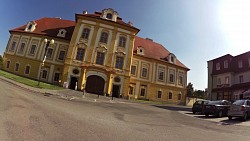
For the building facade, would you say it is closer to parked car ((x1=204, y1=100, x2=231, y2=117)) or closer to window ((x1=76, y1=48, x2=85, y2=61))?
parked car ((x1=204, y1=100, x2=231, y2=117))

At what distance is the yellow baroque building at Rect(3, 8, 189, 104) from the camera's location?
3397 centimetres

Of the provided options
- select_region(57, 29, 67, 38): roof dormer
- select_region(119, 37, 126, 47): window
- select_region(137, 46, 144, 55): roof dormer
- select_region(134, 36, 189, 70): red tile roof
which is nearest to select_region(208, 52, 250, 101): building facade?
select_region(134, 36, 189, 70): red tile roof

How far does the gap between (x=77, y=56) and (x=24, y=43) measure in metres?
13.3

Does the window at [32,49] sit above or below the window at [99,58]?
above

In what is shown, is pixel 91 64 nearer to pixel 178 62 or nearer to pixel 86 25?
pixel 86 25

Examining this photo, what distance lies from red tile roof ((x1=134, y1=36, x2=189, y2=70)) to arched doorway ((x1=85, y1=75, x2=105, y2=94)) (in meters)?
12.1

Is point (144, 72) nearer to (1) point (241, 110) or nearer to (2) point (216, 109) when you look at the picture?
(2) point (216, 109)

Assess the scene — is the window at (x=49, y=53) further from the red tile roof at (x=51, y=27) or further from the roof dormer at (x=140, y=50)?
the roof dormer at (x=140, y=50)

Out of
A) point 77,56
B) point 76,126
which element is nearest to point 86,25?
point 77,56

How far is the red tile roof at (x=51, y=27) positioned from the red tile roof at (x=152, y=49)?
50.1 feet

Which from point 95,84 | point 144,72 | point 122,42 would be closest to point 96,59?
point 95,84

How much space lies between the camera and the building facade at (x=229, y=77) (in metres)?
33.5

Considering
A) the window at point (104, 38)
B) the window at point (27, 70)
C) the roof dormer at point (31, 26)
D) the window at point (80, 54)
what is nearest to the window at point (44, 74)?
the window at point (27, 70)

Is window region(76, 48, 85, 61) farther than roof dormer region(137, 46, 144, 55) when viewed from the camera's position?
No
